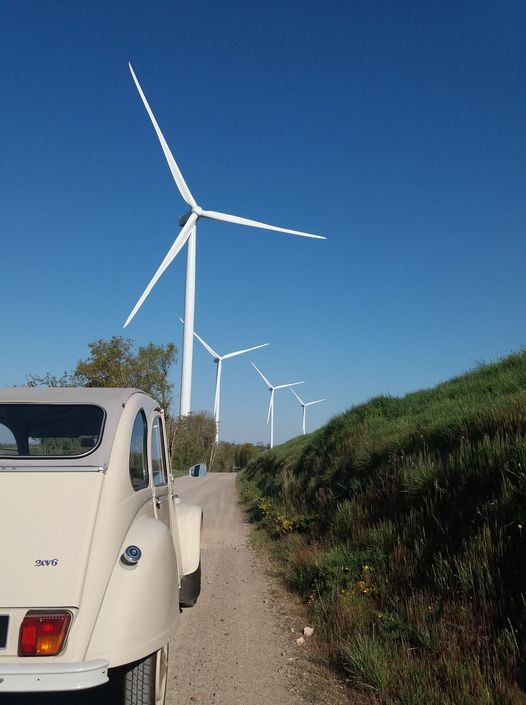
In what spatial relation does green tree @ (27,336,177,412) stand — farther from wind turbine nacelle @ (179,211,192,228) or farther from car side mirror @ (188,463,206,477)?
car side mirror @ (188,463,206,477)

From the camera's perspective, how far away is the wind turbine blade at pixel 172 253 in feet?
77.2

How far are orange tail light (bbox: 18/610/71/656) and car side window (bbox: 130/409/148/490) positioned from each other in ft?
3.29

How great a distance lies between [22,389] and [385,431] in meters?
7.00

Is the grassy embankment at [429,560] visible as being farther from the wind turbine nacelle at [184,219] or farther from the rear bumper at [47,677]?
the wind turbine nacelle at [184,219]

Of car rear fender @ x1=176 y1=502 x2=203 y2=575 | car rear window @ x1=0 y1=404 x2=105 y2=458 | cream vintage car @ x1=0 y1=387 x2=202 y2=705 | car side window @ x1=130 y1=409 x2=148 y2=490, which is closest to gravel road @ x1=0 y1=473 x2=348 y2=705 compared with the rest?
cream vintage car @ x1=0 y1=387 x2=202 y2=705

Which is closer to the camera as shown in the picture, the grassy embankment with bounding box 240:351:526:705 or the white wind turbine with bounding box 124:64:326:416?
the grassy embankment with bounding box 240:351:526:705

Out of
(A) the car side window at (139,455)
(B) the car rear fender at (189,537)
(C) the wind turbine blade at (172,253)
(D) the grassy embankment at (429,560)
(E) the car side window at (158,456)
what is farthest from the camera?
(C) the wind turbine blade at (172,253)

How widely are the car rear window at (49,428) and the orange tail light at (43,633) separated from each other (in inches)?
42.0

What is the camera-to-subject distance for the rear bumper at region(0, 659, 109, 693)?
103 inches

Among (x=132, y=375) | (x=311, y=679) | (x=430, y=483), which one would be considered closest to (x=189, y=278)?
(x=132, y=375)

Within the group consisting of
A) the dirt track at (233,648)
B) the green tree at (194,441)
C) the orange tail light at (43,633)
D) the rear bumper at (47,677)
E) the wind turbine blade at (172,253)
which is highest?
the wind turbine blade at (172,253)

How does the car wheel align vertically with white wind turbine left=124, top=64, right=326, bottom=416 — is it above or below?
below

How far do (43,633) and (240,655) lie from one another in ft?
8.61

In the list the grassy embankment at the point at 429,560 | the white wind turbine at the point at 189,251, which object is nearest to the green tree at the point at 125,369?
the white wind turbine at the point at 189,251
